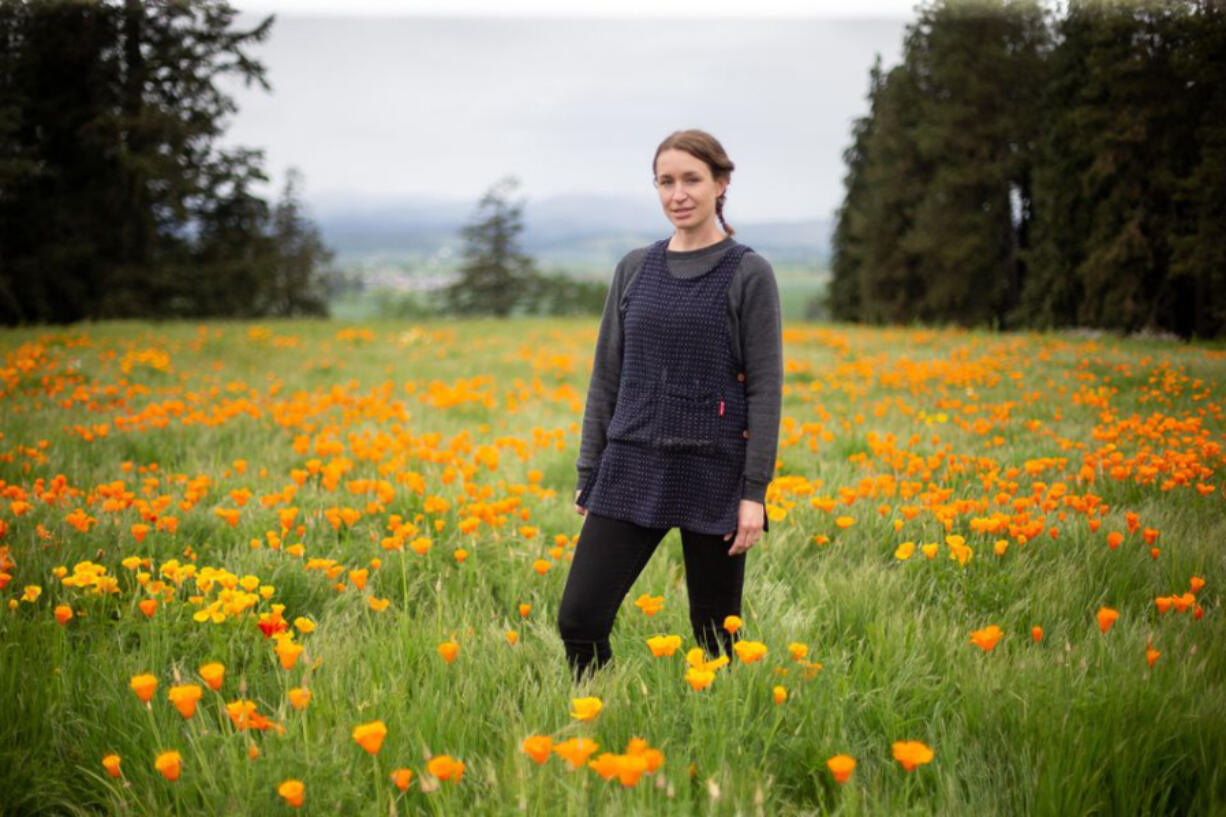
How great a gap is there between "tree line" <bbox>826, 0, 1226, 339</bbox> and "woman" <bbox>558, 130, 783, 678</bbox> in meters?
9.24

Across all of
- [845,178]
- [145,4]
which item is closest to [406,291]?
[845,178]

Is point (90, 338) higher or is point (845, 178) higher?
point (845, 178)

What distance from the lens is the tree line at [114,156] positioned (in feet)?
60.0

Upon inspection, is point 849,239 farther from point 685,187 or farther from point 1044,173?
point 685,187

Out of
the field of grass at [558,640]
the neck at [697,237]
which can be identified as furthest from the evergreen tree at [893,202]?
the neck at [697,237]

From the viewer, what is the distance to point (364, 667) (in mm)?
2498

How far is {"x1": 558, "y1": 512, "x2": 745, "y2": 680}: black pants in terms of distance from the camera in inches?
100

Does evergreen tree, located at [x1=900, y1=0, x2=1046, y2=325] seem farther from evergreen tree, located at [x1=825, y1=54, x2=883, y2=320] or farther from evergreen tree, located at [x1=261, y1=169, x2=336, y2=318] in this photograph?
evergreen tree, located at [x1=261, y1=169, x2=336, y2=318]

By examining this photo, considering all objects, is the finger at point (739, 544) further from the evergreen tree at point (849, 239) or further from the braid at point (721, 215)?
the evergreen tree at point (849, 239)

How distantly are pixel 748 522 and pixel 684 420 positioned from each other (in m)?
0.41

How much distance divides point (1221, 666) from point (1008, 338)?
1214 centimetres

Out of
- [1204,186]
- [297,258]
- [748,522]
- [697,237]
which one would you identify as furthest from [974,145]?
[297,258]

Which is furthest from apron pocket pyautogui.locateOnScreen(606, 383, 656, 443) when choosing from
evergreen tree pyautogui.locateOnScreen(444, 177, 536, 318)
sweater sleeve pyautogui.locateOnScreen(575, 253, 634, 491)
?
evergreen tree pyautogui.locateOnScreen(444, 177, 536, 318)

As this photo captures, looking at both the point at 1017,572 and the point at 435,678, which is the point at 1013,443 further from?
the point at 435,678
